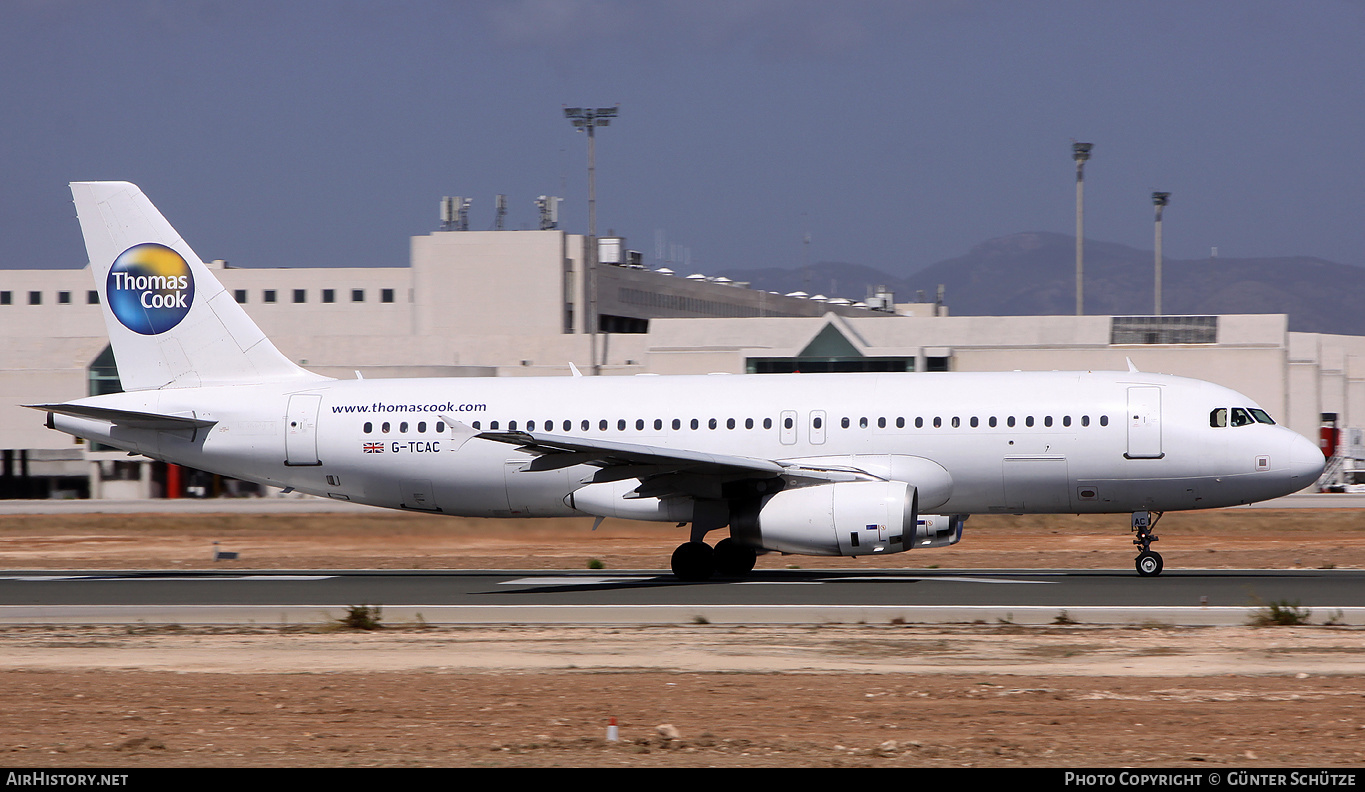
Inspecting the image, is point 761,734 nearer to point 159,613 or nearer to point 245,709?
point 245,709

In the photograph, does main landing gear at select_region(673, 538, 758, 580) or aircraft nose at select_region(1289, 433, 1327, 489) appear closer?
aircraft nose at select_region(1289, 433, 1327, 489)

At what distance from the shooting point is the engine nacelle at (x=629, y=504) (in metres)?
26.1

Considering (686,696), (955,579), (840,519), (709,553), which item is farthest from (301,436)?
(686,696)

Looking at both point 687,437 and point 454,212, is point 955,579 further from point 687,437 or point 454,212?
point 454,212

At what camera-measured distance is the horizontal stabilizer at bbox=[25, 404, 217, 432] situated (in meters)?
28.2

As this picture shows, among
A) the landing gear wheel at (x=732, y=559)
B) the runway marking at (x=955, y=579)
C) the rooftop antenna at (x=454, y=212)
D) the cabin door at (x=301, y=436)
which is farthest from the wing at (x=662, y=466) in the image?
the rooftop antenna at (x=454, y=212)

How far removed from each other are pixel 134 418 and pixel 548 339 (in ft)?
183

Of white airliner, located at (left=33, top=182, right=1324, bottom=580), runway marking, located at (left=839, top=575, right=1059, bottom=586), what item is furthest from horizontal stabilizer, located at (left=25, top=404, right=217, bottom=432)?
runway marking, located at (left=839, top=575, right=1059, bottom=586)

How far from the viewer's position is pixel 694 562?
2667 cm

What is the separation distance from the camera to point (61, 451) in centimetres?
7062

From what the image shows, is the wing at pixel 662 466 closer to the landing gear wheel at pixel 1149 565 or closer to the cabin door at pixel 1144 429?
the cabin door at pixel 1144 429

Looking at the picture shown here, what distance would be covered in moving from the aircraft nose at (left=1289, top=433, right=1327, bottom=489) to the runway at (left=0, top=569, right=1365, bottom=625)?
5.88 ft

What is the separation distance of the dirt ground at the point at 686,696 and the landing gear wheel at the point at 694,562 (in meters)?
7.50

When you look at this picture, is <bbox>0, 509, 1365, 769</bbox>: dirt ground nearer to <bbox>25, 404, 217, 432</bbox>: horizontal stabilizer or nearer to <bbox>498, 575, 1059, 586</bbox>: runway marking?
<bbox>498, 575, 1059, 586</bbox>: runway marking
